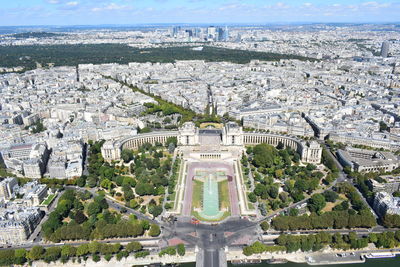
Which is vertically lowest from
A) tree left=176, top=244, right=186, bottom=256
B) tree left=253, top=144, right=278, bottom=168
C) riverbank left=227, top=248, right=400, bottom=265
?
riverbank left=227, top=248, right=400, bottom=265

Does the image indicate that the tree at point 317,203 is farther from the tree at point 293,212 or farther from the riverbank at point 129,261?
the riverbank at point 129,261

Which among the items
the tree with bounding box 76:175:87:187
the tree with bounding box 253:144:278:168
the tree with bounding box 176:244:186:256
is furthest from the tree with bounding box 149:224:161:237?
the tree with bounding box 253:144:278:168

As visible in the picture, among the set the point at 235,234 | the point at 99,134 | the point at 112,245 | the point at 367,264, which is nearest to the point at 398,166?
the point at 367,264

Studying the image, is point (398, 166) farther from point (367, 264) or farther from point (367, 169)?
point (367, 264)

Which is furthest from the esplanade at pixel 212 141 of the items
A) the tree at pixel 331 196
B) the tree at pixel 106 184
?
the tree at pixel 331 196

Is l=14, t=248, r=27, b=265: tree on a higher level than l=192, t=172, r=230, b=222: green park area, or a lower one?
lower

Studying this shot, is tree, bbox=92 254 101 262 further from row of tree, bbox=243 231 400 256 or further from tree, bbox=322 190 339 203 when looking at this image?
tree, bbox=322 190 339 203
